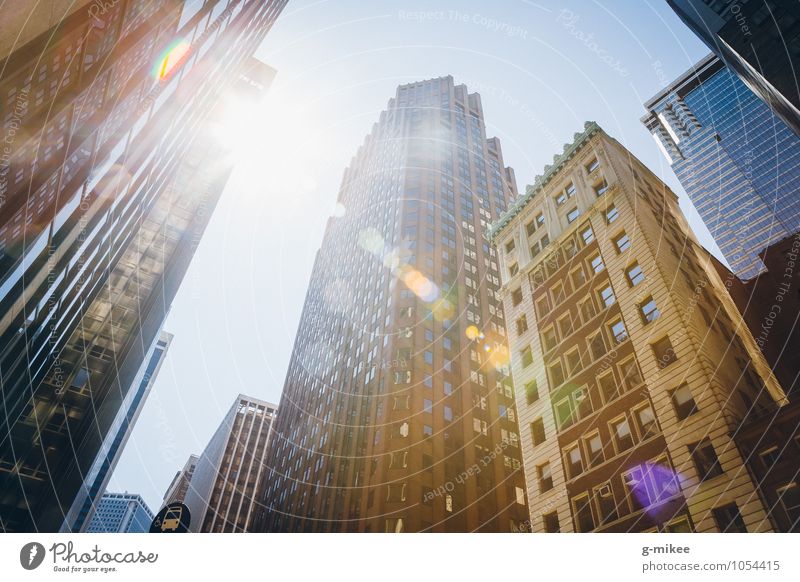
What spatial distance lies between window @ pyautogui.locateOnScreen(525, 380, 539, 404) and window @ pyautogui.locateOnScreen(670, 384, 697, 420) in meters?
10.1

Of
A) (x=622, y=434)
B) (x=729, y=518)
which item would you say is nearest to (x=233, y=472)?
(x=622, y=434)

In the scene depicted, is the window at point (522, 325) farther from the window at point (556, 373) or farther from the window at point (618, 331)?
the window at point (618, 331)

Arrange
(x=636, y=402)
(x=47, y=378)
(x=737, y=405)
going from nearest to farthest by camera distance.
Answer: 1. (x=737, y=405)
2. (x=636, y=402)
3. (x=47, y=378)

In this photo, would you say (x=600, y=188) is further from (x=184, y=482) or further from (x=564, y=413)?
(x=184, y=482)

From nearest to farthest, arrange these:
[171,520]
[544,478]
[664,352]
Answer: [171,520]
[664,352]
[544,478]

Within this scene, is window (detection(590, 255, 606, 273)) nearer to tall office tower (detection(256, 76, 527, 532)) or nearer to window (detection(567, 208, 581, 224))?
window (detection(567, 208, 581, 224))

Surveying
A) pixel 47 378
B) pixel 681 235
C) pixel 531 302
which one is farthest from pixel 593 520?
A: pixel 47 378

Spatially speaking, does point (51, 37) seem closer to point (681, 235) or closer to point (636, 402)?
point (636, 402)

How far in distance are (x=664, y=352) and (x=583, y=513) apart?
30.1 feet

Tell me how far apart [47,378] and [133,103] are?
92.9ft

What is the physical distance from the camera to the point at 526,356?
115 ft

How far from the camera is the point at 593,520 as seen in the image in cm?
2408
